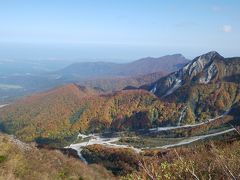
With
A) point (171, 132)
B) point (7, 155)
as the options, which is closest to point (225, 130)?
point (171, 132)

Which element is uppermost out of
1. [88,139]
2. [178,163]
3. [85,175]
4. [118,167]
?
[178,163]

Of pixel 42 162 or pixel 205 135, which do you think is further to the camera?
pixel 205 135

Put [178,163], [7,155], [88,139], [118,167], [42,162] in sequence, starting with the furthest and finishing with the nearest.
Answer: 1. [88,139]
2. [118,167]
3. [42,162]
4. [7,155]
5. [178,163]

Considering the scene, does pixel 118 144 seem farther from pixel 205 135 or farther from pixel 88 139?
pixel 205 135

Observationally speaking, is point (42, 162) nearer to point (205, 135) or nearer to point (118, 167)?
point (118, 167)

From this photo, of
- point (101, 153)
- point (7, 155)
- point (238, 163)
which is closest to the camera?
point (238, 163)

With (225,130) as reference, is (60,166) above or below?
above

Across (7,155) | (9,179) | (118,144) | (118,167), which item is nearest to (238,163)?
(9,179)

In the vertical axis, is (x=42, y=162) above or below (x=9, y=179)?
below

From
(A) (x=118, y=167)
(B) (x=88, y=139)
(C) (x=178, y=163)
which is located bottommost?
(B) (x=88, y=139)
